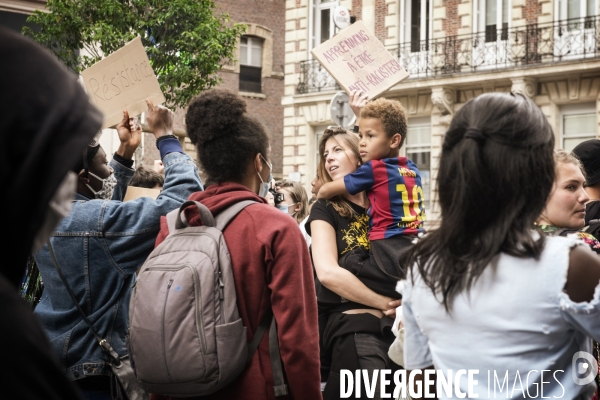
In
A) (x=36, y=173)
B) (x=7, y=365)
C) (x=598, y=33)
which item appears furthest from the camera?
(x=598, y=33)

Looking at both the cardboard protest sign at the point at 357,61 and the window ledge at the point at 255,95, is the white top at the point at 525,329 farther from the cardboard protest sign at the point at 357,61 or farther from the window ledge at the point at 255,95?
the window ledge at the point at 255,95

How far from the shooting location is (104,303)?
11.7 ft

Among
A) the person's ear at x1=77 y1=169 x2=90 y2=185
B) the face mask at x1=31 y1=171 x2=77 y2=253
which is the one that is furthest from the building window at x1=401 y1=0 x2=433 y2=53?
the face mask at x1=31 y1=171 x2=77 y2=253

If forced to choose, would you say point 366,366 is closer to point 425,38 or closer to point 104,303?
point 104,303

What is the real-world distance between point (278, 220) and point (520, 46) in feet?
68.8

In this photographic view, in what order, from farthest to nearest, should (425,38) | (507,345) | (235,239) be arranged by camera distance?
(425,38) < (235,239) < (507,345)

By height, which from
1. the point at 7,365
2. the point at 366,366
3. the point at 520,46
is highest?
the point at 520,46

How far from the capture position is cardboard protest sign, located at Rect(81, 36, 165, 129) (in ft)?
13.5

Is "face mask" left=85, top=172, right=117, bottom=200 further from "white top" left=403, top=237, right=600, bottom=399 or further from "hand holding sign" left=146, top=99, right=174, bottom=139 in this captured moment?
"white top" left=403, top=237, right=600, bottom=399

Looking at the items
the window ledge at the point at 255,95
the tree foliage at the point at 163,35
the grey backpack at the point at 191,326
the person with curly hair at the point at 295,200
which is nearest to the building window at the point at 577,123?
the tree foliage at the point at 163,35

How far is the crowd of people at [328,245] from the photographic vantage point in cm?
131

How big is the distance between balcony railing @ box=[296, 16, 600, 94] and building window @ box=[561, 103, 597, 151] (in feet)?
4.48

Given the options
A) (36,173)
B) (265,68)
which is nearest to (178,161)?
(36,173)

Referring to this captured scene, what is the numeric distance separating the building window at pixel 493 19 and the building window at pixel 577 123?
2770 millimetres
